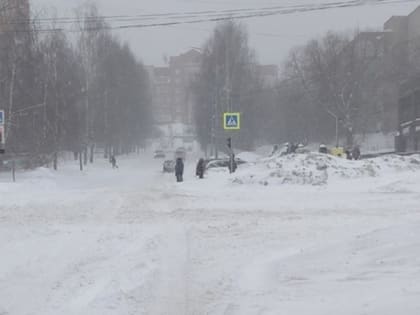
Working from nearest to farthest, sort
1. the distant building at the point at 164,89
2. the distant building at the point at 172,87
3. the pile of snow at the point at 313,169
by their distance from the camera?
the pile of snow at the point at 313,169, the distant building at the point at 172,87, the distant building at the point at 164,89

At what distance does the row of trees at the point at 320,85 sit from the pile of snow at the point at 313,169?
38705mm

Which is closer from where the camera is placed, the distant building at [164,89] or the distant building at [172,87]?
the distant building at [172,87]

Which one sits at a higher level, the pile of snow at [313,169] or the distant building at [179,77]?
the distant building at [179,77]

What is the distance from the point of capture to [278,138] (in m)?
105

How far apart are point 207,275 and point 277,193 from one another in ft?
44.1

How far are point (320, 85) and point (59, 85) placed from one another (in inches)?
1462

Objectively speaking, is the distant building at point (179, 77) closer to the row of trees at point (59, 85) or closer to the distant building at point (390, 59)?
the distant building at point (390, 59)

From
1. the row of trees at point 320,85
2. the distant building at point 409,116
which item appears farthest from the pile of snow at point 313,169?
the row of trees at point 320,85

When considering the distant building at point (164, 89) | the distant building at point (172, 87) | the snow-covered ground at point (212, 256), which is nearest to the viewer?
the snow-covered ground at point (212, 256)

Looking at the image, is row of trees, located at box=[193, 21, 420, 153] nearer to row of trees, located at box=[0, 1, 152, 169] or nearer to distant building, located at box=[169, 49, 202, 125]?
row of trees, located at box=[0, 1, 152, 169]

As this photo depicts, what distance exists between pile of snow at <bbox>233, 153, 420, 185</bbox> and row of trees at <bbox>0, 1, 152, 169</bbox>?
1796 cm

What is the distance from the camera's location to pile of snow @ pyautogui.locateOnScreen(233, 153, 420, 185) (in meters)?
24.7

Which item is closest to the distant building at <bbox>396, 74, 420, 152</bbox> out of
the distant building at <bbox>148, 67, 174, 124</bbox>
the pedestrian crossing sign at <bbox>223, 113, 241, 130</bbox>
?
the pedestrian crossing sign at <bbox>223, 113, 241, 130</bbox>

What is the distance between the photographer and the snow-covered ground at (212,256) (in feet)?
22.9
